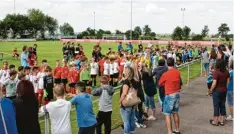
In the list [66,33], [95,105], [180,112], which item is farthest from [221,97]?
[66,33]

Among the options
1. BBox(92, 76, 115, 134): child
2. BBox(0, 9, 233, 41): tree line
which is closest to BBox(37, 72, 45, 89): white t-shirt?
BBox(92, 76, 115, 134): child

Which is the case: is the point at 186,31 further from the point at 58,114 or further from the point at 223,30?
the point at 58,114

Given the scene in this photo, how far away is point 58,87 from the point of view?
5547mm

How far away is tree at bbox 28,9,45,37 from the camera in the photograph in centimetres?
12781

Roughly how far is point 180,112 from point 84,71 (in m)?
4.94

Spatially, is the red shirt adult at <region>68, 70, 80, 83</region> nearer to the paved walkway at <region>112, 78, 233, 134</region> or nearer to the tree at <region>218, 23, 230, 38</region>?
the paved walkway at <region>112, 78, 233, 134</region>

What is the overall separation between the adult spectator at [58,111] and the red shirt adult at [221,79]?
15.3ft

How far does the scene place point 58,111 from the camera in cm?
550

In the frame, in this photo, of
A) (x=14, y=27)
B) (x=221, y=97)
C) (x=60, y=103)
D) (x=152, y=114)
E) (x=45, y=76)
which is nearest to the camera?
(x=60, y=103)

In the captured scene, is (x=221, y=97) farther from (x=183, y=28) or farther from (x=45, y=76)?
(x=183, y=28)

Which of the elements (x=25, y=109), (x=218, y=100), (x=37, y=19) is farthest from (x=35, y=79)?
(x=37, y=19)

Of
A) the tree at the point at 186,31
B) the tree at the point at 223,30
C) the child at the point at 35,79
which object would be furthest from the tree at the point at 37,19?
the child at the point at 35,79

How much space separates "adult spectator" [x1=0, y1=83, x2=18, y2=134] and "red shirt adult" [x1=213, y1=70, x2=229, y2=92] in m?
5.85

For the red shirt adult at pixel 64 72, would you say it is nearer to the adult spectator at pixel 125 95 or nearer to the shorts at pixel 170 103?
the shorts at pixel 170 103
